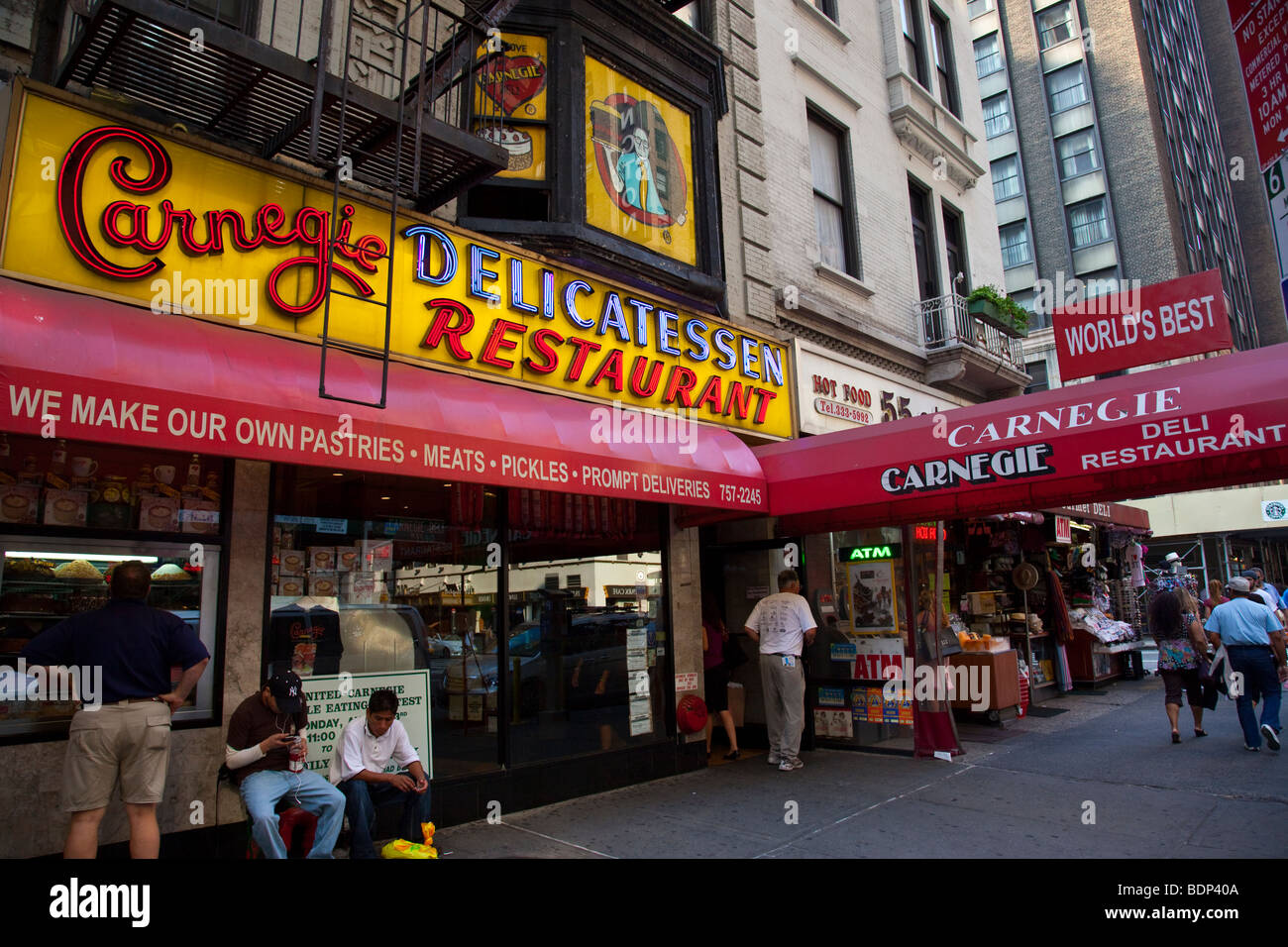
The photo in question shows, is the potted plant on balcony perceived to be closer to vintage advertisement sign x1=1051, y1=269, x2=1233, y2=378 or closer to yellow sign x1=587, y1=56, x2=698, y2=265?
vintage advertisement sign x1=1051, y1=269, x2=1233, y2=378

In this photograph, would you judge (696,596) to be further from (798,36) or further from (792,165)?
(798,36)

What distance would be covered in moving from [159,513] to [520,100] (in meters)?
5.17

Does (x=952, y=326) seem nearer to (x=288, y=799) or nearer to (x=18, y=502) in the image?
(x=288, y=799)

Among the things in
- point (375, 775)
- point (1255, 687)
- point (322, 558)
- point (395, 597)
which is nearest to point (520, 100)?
point (322, 558)

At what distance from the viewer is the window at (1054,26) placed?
34.2 m

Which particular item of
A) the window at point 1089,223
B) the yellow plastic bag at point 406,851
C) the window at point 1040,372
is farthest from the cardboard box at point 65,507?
the window at point 1089,223

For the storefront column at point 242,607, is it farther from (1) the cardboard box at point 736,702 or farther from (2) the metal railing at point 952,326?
(2) the metal railing at point 952,326

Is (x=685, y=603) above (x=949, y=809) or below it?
above

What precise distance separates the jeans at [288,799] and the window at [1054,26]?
40887 mm

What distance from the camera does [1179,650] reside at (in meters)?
8.85

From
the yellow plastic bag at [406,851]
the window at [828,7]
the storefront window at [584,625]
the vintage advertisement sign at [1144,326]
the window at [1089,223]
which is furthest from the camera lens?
the window at [1089,223]

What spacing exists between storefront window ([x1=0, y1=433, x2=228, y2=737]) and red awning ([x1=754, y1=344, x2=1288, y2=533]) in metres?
5.13

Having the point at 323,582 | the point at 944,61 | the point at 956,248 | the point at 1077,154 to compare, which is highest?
the point at 1077,154

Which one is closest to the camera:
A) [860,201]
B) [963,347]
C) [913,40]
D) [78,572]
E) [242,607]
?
[78,572]
